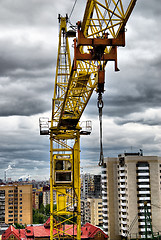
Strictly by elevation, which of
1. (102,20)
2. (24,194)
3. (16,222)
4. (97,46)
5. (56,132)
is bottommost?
(16,222)

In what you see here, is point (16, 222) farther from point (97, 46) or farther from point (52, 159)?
point (97, 46)

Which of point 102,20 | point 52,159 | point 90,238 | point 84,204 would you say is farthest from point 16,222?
point 102,20

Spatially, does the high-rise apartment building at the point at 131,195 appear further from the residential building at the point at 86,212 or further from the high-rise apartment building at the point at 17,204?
the high-rise apartment building at the point at 17,204

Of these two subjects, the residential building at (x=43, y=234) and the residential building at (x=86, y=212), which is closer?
the residential building at (x=43, y=234)

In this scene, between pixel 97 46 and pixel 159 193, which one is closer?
pixel 97 46

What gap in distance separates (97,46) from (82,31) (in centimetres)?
79

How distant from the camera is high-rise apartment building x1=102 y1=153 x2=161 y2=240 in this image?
46.9 meters

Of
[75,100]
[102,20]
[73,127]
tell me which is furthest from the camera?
[73,127]

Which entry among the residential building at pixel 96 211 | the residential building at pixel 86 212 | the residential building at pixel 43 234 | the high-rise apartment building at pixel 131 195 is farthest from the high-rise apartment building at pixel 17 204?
the residential building at pixel 43 234

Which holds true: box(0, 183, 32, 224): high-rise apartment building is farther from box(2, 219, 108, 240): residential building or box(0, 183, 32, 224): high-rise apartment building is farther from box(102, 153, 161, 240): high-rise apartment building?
box(2, 219, 108, 240): residential building

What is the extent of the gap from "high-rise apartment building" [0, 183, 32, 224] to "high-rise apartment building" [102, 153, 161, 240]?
22.5 meters

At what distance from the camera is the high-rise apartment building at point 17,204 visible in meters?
66.5

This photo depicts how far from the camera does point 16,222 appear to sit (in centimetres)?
6594

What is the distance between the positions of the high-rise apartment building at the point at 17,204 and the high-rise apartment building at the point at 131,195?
73.7ft
